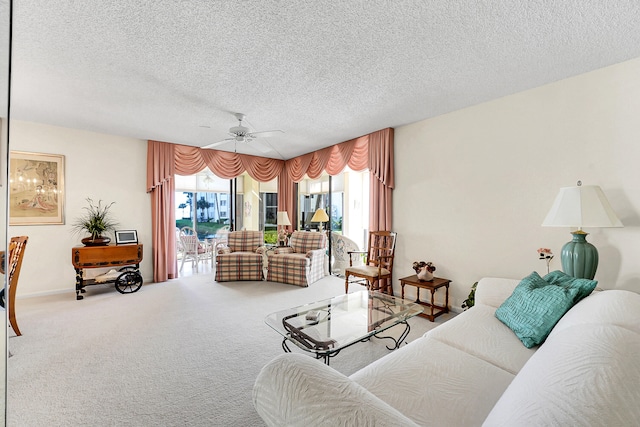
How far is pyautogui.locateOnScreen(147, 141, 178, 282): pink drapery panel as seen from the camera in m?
4.81

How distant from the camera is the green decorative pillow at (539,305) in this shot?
1.61m

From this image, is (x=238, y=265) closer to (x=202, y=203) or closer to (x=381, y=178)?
(x=202, y=203)

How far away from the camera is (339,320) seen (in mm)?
2383

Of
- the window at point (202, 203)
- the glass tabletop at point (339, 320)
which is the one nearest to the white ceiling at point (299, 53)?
the glass tabletop at point (339, 320)

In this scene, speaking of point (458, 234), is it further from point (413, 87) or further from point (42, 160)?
point (42, 160)

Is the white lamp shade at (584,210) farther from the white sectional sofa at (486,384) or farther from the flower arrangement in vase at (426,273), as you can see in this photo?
the flower arrangement in vase at (426,273)

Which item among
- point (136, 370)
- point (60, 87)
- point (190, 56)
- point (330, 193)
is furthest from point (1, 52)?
point (330, 193)

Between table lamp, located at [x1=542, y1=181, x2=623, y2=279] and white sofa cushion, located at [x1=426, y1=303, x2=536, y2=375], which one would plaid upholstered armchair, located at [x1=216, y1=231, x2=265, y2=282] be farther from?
table lamp, located at [x1=542, y1=181, x2=623, y2=279]

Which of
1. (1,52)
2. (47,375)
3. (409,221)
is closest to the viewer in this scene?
(1,52)

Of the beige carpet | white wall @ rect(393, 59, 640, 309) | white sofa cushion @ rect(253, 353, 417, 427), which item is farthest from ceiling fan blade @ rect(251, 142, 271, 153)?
white sofa cushion @ rect(253, 353, 417, 427)

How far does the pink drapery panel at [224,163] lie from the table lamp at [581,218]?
5.19 m

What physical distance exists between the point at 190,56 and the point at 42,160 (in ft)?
11.6

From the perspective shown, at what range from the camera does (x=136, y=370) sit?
7.09ft

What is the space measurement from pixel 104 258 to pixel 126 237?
0.51 metres
